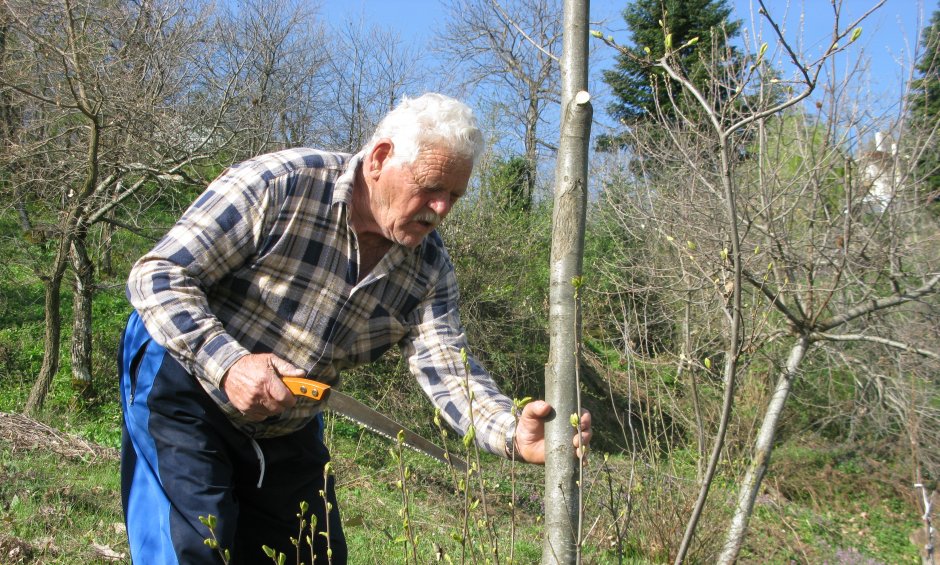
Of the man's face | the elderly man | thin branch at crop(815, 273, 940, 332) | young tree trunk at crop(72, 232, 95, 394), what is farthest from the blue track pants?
young tree trunk at crop(72, 232, 95, 394)

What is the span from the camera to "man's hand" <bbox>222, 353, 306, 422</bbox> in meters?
1.92

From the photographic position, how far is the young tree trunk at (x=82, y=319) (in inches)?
335

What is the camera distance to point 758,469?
17.3ft

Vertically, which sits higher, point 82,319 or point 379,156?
point 379,156

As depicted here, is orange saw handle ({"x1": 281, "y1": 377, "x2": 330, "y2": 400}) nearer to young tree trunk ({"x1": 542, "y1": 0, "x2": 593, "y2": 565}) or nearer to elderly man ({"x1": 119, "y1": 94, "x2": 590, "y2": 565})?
elderly man ({"x1": 119, "y1": 94, "x2": 590, "y2": 565})

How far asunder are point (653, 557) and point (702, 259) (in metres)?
2.58

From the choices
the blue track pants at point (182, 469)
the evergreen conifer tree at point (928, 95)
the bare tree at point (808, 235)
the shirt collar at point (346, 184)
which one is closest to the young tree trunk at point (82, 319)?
the bare tree at point (808, 235)

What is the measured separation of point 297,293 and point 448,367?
53cm

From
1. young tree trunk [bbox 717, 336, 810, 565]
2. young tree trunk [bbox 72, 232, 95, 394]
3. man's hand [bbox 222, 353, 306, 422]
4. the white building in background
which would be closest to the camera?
man's hand [bbox 222, 353, 306, 422]

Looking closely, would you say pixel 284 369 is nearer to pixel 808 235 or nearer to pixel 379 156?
pixel 379 156

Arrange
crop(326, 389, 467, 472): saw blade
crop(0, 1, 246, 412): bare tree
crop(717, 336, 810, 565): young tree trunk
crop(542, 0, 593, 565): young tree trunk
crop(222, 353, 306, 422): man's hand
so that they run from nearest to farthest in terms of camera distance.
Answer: crop(542, 0, 593, 565): young tree trunk < crop(222, 353, 306, 422): man's hand < crop(326, 389, 467, 472): saw blade < crop(717, 336, 810, 565): young tree trunk < crop(0, 1, 246, 412): bare tree

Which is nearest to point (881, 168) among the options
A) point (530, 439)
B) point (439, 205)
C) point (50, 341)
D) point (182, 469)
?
point (439, 205)

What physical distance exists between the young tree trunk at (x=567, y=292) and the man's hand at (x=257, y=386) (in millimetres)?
676

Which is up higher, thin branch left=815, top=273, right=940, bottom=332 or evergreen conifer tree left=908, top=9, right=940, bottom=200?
evergreen conifer tree left=908, top=9, right=940, bottom=200
